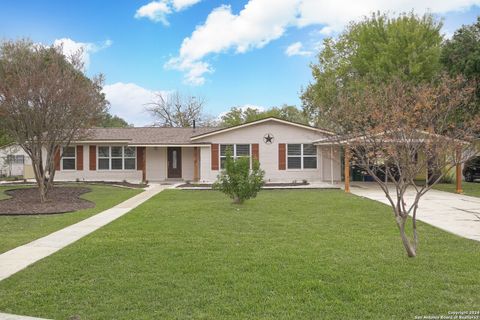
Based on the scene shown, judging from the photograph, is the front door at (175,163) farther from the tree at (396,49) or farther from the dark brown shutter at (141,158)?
the tree at (396,49)

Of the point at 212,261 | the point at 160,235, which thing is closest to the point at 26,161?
the point at 160,235

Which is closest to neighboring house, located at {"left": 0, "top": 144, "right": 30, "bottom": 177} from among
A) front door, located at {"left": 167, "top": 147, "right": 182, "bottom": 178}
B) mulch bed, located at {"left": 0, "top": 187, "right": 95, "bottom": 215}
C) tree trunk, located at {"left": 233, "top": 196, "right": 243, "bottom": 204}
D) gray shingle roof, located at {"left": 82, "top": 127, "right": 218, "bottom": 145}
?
gray shingle roof, located at {"left": 82, "top": 127, "right": 218, "bottom": 145}

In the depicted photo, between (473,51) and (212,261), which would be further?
(473,51)

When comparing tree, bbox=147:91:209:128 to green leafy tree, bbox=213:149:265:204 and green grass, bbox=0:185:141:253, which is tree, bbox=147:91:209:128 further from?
green leafy tree, bbox=213:149:265:204

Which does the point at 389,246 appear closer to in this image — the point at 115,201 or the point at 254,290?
the point at 254,290

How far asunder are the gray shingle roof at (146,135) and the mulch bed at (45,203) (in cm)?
588

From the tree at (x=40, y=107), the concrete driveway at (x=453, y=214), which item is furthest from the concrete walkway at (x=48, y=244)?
the concrete driveway at (x=453, y=214)

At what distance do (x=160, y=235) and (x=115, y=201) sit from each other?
7.17 meters

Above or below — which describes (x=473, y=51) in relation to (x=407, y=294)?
above

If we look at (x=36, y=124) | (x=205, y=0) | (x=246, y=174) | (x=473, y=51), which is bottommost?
(x=246, y=174)

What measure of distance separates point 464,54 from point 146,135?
1751cm

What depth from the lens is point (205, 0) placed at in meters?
16.2

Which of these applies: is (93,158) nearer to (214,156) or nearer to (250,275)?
(214,156)

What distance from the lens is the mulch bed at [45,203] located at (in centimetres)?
Result: 1182
